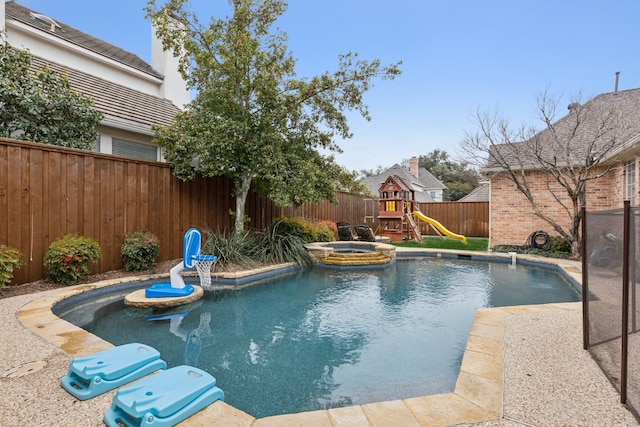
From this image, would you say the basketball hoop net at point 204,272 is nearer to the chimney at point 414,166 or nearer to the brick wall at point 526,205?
the brick wall at point 526,205

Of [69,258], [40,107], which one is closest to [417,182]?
[40,107]

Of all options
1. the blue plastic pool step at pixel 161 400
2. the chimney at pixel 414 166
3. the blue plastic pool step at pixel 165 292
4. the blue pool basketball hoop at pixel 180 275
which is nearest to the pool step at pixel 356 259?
the blue pool basketball hoop at pixel 180 275

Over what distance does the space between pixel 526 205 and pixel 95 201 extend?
1256 centimetres

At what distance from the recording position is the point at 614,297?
8.49 feet

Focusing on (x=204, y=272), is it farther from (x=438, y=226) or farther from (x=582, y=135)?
(x=582, y=135)

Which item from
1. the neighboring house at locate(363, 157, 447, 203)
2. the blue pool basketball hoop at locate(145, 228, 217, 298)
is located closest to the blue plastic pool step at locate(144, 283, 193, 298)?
the blue pool basketball hoop at locate(145, 228, 217, 298)

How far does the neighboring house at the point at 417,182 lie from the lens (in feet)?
101

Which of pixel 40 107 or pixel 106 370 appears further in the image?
pixel 40 107

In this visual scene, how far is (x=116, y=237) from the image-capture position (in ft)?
21.1

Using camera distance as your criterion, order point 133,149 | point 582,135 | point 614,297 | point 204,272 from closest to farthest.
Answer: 1. point 614,297
2. point 204,272
3. point 133,149
4. point 582,135

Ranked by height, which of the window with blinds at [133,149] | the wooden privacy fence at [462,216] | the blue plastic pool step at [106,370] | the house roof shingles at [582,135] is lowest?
the blue plastic pool step at [106,370]

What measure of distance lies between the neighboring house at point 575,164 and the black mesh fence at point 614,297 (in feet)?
25.1

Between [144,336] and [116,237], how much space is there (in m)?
3.45

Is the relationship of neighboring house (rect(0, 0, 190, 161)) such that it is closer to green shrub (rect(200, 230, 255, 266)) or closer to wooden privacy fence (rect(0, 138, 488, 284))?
wooden privacy fence (rect(0, 138, 488, 284))
